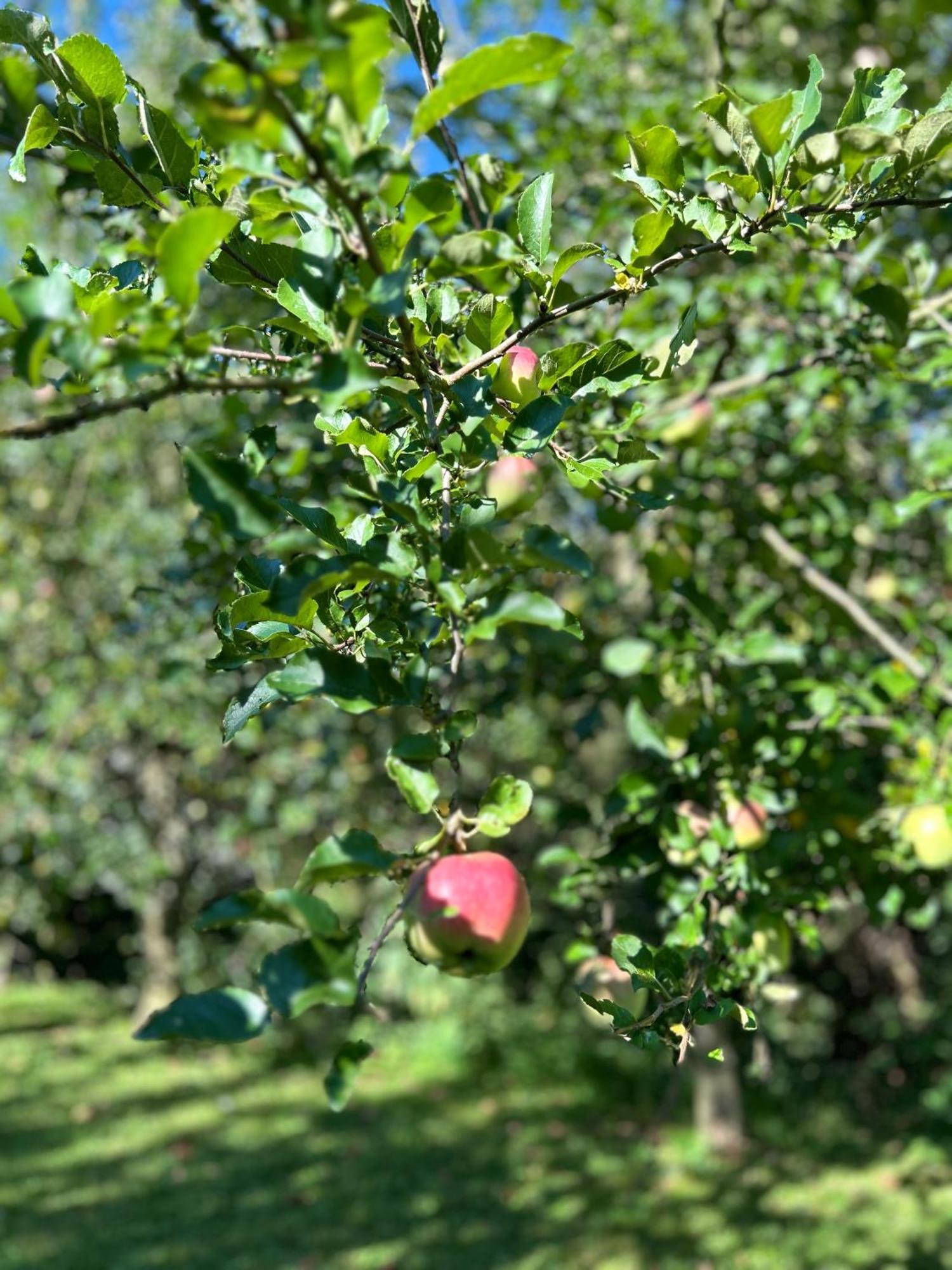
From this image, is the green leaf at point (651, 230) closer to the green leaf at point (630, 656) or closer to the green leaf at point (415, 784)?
the green leaf at point (415, 784)

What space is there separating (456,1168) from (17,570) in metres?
3.50

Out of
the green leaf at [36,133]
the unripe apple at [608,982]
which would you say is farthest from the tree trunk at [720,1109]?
the green leaf at [36,133]

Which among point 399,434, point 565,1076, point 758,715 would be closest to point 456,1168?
point 565,1076

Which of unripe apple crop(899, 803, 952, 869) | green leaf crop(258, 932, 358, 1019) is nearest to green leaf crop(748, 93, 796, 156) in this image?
green leaf crop(258, 932, 358, 1019)

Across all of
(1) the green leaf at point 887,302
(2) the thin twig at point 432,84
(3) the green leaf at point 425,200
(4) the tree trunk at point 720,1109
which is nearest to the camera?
(3) the green leaf at point 425,200

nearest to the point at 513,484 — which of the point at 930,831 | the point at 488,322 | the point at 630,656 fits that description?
the point at 488,322

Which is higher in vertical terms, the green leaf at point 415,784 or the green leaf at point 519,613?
the green leaf at point 519,613

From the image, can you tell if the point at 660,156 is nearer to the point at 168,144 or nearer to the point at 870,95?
the point at 870,95

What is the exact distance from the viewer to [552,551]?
81 centimetres

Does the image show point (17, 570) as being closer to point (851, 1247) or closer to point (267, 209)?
point (851, 1247)

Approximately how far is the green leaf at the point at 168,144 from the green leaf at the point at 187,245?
359mm

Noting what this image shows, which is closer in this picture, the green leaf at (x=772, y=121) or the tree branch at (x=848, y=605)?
the green leaf at (x=772, y=121)

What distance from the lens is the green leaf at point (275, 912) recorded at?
69 cm

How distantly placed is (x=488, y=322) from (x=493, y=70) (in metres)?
0.28
